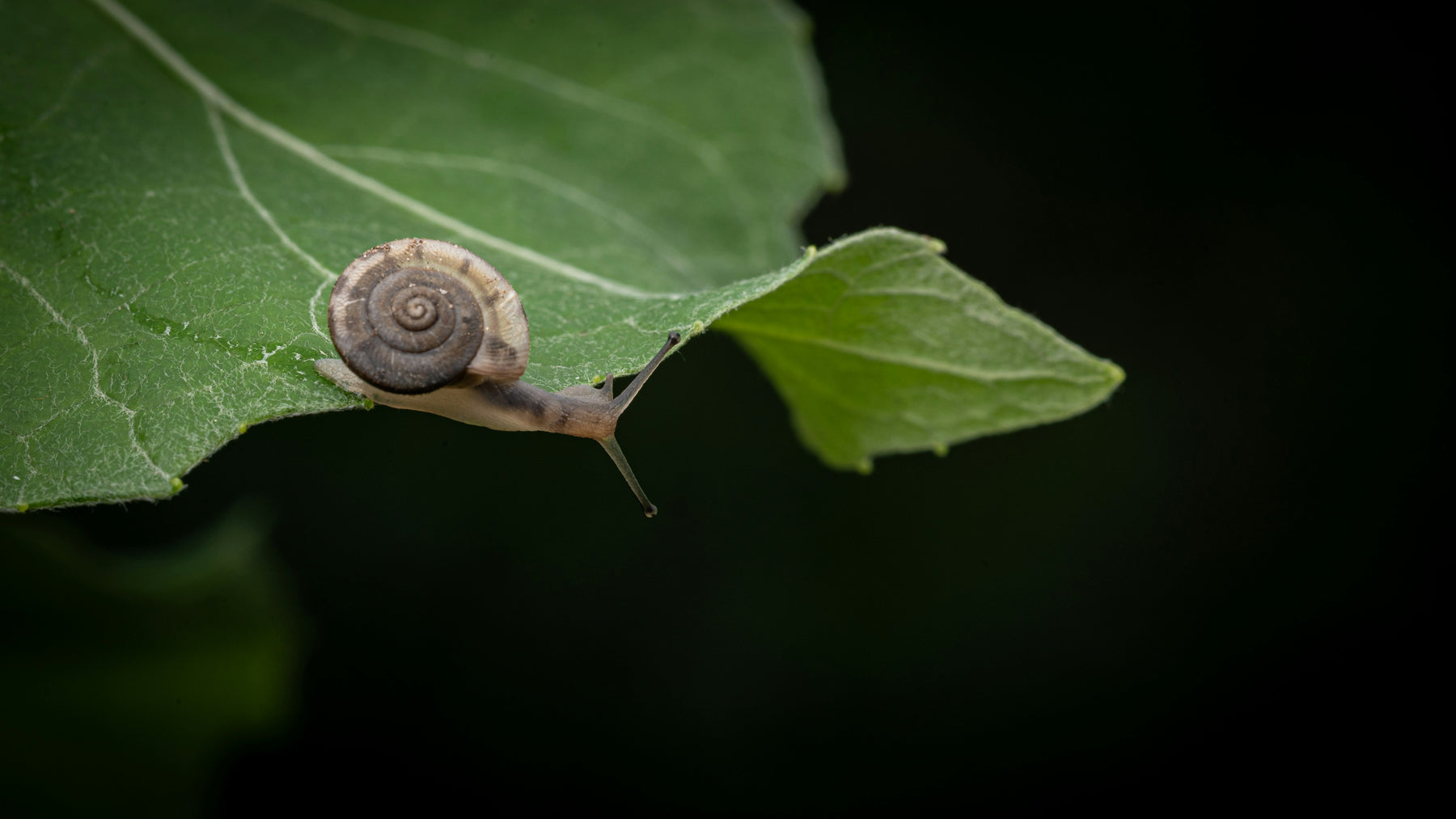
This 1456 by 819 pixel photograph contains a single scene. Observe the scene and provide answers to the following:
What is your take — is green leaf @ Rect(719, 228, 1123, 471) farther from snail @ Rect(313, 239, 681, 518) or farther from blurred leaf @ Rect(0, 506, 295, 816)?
blurred leaf @ Rect(0, 506, 295, 816)

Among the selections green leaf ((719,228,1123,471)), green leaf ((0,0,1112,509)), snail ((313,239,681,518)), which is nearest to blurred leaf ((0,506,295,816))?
green leaf ((0,0,1112,509))

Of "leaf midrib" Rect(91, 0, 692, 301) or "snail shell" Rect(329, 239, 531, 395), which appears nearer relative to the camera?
"snail shell" Rect(329, 239, 531, 395)

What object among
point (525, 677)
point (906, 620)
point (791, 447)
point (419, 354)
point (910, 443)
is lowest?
point (525, 677)

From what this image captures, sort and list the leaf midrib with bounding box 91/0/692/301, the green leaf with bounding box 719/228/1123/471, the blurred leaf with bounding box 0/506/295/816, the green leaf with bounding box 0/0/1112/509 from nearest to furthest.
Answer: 1. the green leaf with bounding box 0/0/1112/509
2. the green leaf with bounding box 719/228/1123/471
3. the leaf midrib with bounding box 91/0/692/301
4. the blurred leaf with bounding box 0/506/295/816

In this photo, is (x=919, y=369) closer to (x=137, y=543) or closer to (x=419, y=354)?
(x=419, y=354)

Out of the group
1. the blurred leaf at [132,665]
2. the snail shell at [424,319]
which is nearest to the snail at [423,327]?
the snail shell at [424,319]

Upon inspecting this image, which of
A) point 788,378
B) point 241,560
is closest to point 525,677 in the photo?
point 241,560

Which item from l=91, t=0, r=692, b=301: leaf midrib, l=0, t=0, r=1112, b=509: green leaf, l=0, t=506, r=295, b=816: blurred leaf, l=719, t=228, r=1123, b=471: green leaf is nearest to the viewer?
l=0, t=0, r=1112, b=509: green leaf

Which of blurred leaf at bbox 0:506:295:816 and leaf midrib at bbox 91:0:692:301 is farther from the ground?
leaf midrib at bbox 91:0:692:301
